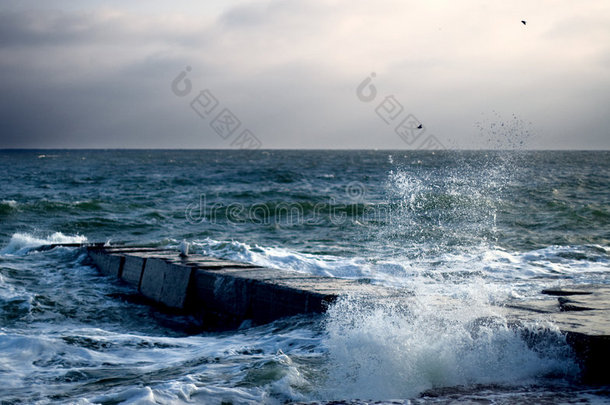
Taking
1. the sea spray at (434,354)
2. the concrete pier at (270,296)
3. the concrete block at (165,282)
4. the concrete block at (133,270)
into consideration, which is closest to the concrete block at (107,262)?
the concrete pier at (270,296)

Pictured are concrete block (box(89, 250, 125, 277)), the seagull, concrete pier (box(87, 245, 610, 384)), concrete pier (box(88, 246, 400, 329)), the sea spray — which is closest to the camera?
the sea spray

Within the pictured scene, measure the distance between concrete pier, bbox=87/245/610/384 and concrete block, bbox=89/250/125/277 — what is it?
0.02m

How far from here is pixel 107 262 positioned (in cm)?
895

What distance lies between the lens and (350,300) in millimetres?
5137

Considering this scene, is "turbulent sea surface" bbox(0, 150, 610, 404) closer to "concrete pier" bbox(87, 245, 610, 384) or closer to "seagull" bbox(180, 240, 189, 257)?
"concrete pier" bbox(87, 245, 610, 384)

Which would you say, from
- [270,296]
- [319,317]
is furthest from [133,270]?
[319,317]

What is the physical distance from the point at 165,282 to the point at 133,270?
3.31ft

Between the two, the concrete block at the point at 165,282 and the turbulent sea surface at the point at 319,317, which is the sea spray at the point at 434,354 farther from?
the concrete block at the point at 165,282

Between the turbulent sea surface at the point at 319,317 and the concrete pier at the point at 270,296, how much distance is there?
160mm

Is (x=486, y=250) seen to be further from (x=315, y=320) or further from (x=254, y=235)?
(x=315, y=320)

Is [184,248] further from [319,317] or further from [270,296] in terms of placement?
[319,317]

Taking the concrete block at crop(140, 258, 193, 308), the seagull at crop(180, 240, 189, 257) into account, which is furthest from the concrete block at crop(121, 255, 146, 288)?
the seagull at crop(180, 240, 189, 257)

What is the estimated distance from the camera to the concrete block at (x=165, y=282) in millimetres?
7016

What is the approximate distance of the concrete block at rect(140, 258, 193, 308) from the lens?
7016 mm
